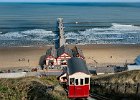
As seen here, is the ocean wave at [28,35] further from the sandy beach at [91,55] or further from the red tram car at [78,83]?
the red tram car at [78,83]

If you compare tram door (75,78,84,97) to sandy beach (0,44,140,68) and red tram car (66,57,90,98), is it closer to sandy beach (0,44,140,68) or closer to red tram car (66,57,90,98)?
red tram car (66,57,90,98)

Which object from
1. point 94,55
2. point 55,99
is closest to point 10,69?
point 94,55

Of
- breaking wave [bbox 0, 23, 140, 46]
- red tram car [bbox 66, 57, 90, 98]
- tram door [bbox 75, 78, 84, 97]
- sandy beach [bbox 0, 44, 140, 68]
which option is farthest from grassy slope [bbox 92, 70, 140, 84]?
breaking wave [bbox 0, 23, 140, 46]

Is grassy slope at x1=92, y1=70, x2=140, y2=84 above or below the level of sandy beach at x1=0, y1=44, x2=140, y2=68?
above

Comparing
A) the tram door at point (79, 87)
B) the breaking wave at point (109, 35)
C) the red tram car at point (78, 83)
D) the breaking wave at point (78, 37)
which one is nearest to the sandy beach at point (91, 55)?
the breaking wave at point (78, 37)

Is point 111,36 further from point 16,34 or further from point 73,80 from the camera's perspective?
point 73,80

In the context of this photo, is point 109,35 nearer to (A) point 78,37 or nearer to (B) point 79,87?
(A) point 78,37

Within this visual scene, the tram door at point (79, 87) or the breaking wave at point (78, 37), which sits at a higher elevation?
the breaking wave at point (78, 37)

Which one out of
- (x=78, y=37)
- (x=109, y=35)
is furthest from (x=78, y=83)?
(x=109, y=35)

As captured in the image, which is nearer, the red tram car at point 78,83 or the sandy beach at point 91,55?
the red tram car at point 78,83
